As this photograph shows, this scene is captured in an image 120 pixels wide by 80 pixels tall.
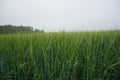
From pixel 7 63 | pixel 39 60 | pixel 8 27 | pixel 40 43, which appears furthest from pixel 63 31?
pixel 8 27

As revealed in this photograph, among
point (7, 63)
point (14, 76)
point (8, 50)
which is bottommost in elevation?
point (14, 76)

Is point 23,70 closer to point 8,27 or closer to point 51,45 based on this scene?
point 51,45

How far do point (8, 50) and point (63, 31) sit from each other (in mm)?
947

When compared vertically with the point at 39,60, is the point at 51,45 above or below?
above

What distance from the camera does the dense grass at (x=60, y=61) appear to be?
2.19 m

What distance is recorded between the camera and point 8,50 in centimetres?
272

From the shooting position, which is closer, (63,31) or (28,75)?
(28,75)

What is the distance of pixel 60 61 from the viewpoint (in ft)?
7.32

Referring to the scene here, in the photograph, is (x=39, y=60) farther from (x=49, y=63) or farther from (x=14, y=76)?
(x=14, y=76)

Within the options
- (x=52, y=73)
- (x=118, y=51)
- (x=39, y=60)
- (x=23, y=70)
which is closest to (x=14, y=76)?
(x=23, y=70)

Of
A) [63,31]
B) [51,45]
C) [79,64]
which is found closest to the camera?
[79,64]

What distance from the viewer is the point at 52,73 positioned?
2158mm

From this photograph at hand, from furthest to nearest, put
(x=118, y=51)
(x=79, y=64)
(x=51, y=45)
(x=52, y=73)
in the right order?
(x=118, y=51), (x=51, y=45), (x=79, y=64), (x=52, y=73)

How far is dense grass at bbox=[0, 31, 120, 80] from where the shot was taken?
2193 mm
